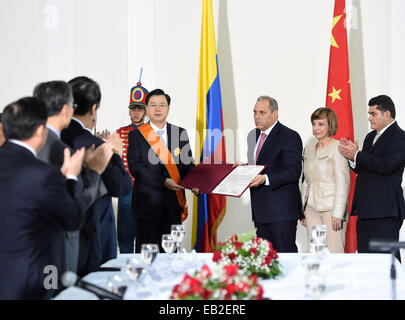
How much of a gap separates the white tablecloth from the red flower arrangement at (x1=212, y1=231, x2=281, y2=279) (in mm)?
47

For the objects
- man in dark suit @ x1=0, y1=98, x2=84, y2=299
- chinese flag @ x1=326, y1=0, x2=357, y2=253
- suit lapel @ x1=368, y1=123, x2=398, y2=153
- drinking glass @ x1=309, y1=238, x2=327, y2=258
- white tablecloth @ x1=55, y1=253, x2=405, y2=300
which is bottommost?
white tablecloth @ x1=55, y1=253, x2=405, y2=300

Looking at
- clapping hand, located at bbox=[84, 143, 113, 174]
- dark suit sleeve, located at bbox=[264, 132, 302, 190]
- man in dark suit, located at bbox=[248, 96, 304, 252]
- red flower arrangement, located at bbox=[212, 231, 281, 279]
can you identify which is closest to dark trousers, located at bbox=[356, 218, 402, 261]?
man in dark suit, located at bbox=[248, 96, 304, 252]

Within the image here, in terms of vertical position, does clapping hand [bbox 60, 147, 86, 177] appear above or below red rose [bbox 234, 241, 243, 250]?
above

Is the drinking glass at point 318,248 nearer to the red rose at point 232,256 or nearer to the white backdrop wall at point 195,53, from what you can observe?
the red rose at point 232,256

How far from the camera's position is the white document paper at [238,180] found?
3.12m

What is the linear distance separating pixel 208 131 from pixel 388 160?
169cm

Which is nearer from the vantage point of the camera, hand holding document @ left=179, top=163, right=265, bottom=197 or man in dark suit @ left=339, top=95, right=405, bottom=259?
hand holding document @ left=179, top=163, right=265, bottom=197

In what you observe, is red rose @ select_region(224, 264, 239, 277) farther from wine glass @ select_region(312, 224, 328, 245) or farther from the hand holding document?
the hand holding document

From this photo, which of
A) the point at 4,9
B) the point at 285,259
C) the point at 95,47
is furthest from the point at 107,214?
the point at 4,9

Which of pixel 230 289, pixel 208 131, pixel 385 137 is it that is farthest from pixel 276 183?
pixel 230 289

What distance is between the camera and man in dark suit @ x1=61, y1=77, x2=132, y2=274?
7.46ft

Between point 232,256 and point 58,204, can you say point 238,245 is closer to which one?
point 232,256

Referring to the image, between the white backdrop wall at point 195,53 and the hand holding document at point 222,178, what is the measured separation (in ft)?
4.95
